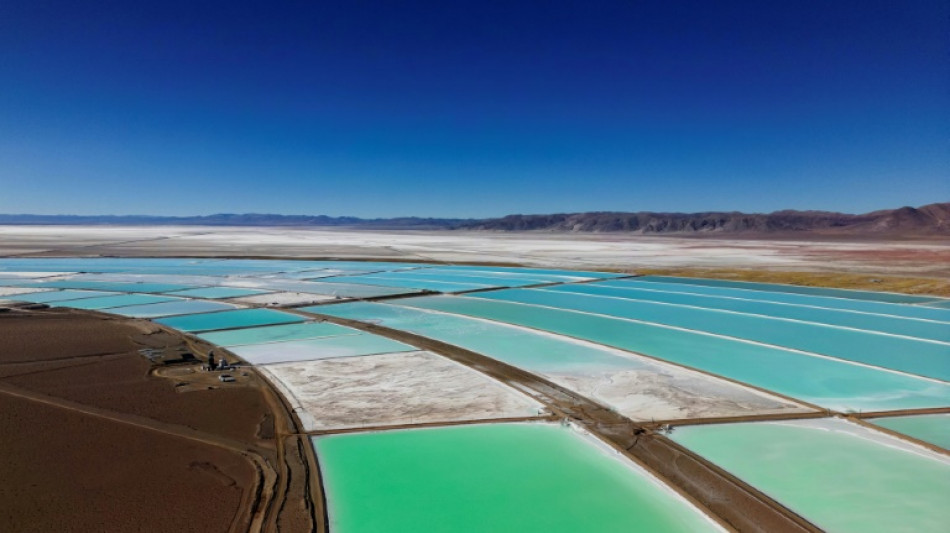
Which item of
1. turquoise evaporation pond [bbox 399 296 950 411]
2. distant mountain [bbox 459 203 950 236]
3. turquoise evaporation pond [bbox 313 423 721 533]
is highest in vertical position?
distant mountain [bbox 459 203 950 236]

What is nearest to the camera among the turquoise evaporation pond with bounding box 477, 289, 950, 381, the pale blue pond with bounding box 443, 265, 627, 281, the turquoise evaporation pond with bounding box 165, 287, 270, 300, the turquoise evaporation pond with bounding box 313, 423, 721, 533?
the turquoise evaporation pond with bounding box 313, 423, 721, 533

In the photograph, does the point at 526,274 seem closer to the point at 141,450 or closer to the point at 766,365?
the point at 766,365

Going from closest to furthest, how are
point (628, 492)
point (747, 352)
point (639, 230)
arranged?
point (628, 492) < point (747, 352) < point (639, 230)

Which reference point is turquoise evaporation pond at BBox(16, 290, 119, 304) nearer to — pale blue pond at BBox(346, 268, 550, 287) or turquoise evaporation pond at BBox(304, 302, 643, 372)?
turquoise evaporation pond at BBox(304, 302, 643, 372)

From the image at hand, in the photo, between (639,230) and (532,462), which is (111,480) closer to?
(532,462)

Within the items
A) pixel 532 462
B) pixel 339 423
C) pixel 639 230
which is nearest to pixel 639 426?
pixel 532 462

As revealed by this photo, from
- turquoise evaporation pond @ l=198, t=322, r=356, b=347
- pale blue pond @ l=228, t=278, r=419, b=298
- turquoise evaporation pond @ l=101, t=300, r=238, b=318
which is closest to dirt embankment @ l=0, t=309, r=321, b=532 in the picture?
turquoise evaporation pond @ l=198, t=322, r=356, b=347
